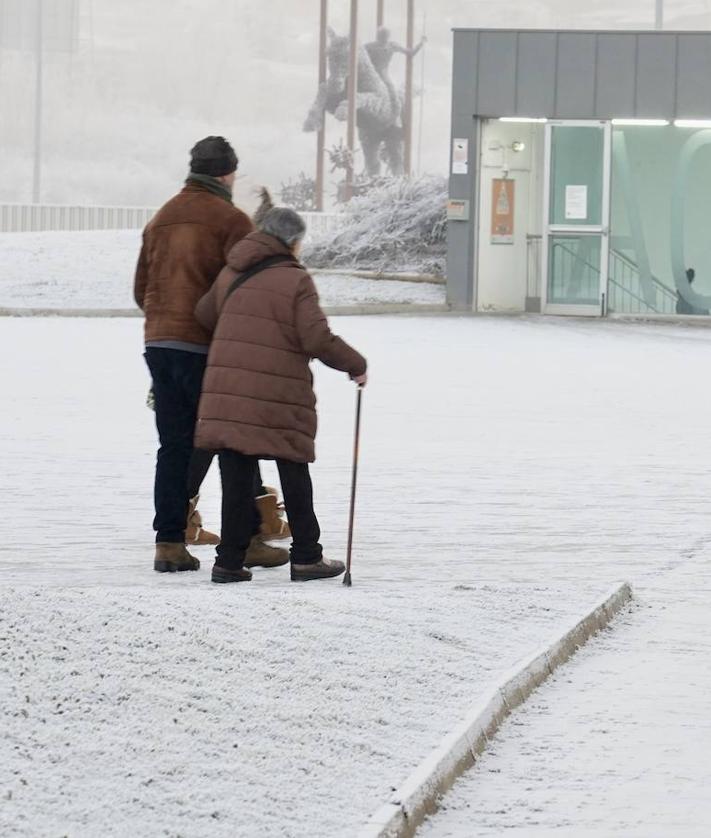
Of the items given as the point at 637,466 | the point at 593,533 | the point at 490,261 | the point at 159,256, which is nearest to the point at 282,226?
the point at 159,256

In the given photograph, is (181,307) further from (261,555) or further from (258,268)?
(261,555)

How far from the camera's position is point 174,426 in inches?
342

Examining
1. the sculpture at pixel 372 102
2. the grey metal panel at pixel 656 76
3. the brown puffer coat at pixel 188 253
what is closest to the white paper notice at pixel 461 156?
the grey metal panel at pixel 656 76

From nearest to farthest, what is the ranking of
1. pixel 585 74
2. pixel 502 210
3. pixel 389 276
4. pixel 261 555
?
1. pixel 261 555
2. pixel 585 74
3. pixel 502 210
4. pixel 389 276

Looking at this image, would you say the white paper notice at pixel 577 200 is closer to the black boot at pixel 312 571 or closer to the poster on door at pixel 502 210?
the poster on door at pixel 502 210

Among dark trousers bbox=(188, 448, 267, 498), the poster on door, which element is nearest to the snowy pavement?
dark trousers bbox=(188, 448, 267, 498)

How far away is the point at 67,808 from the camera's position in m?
4.58

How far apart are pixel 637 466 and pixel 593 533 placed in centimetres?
270

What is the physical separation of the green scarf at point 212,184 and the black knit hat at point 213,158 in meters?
0.02

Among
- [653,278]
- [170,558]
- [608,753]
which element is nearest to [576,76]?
[653,278]

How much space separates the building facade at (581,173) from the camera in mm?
30453

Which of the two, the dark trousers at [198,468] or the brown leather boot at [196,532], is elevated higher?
the dark trousers at [198,468]

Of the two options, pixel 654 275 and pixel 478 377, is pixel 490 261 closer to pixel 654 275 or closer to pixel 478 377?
pixel 654 275

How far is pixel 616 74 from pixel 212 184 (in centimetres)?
2258
